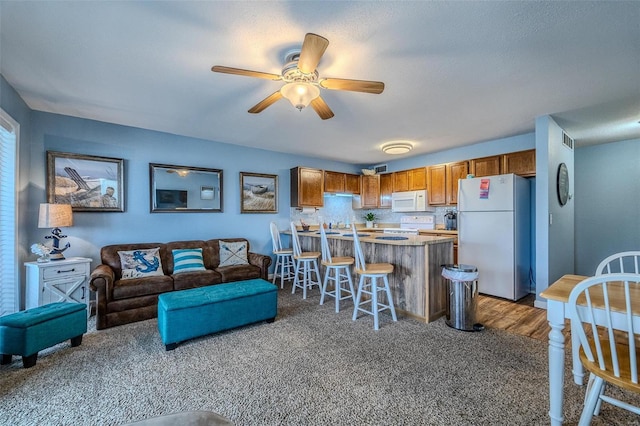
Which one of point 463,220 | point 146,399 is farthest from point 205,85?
point 463,220

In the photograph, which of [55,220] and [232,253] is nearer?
[55,220]

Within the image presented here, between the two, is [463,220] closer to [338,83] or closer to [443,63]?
[443,63]

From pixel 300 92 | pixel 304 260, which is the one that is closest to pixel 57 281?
pixel 304 260

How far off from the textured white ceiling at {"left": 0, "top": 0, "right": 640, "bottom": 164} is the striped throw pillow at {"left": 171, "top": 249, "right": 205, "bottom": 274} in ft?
5.94

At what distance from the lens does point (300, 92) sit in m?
2.18

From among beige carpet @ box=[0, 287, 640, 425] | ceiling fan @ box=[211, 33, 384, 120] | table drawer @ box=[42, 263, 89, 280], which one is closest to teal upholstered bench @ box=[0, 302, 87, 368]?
beige carpet @ box=[0, 287, 640, 425]

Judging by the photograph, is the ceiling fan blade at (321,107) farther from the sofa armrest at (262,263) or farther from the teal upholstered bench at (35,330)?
the teal upholstered bench at (35,330)

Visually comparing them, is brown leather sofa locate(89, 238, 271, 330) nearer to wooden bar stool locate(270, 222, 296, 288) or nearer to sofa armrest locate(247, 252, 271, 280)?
sofa armrest locate(247, 252, 271, 280)

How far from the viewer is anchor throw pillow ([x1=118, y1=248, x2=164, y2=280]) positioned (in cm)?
342

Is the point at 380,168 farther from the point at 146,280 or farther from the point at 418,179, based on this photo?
the point at 146,280

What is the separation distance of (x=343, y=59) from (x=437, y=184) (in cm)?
377

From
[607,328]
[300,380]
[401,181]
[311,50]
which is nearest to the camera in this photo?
[607,328]

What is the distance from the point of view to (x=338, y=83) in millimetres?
2051

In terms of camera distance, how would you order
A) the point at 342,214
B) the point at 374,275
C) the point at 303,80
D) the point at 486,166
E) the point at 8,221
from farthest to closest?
the point at 342,214, the point at 486,166, the point at 374,275, the point at 8,221, the point at 303,80
